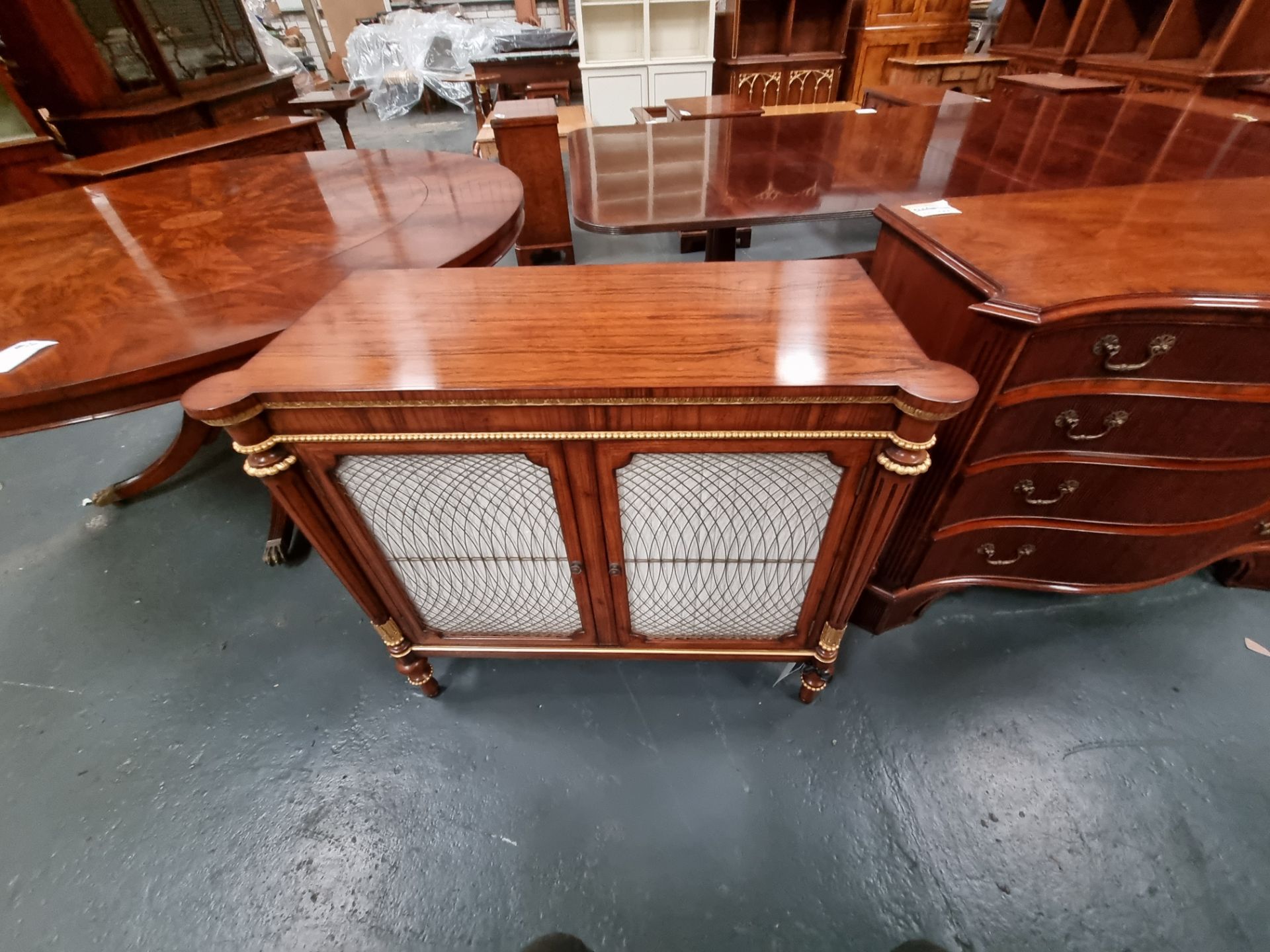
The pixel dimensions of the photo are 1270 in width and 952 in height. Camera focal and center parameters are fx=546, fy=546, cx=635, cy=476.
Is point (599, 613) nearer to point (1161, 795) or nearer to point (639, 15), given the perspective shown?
point (1161, 795)

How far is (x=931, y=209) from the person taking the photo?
1140mm

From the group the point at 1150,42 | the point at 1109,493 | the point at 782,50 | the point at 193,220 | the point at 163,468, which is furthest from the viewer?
the point at 782,50

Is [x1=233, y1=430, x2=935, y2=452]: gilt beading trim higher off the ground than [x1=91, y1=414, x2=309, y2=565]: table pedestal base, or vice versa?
[x1=233, y1=430, x2=935, y2=452]: gilt beading trim

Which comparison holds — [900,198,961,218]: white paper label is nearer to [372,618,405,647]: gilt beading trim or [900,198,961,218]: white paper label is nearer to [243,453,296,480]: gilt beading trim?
[243,453,296,480]: gilt beading trim

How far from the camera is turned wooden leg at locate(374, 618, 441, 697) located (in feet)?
3.84

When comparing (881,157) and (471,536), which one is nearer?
(471,536)

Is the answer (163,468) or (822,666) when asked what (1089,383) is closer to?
(822,666)

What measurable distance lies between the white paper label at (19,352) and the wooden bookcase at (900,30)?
17.6 feet

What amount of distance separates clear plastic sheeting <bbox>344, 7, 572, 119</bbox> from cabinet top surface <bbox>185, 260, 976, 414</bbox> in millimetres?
7317

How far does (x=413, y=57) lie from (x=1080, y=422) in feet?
27.2

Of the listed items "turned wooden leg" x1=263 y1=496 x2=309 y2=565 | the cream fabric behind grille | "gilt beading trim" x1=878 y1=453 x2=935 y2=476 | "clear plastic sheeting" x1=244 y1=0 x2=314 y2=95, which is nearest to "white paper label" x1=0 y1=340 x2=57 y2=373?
the cream fabric behind grille

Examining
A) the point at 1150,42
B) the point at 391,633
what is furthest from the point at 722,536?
the point at 1150,42

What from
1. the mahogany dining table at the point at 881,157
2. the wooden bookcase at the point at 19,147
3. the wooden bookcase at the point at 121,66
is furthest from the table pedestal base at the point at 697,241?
the wooden bookcase at the point at 19,147

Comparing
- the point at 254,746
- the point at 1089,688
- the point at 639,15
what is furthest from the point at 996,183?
the point at 639,15
